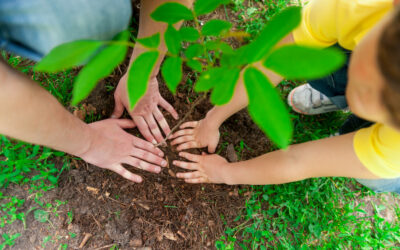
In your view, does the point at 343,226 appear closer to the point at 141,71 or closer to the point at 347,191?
the point at 347,191

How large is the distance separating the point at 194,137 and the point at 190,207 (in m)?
0.35

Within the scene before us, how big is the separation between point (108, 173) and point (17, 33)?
75cm

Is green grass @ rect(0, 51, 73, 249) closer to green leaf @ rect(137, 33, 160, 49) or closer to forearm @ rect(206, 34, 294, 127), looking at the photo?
forearm @ rect(206, 34, 294, 127)

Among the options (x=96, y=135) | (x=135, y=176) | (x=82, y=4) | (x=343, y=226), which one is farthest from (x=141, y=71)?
(x=343, y=226)

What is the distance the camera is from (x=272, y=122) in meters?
0.47

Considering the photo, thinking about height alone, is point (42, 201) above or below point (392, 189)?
below

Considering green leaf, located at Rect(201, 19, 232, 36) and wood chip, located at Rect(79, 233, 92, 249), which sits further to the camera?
wood chip, located at Rect(79, 233, 92, 249)

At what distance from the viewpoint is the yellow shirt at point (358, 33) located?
93cm

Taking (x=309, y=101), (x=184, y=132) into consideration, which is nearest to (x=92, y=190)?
(x=184, y=132)

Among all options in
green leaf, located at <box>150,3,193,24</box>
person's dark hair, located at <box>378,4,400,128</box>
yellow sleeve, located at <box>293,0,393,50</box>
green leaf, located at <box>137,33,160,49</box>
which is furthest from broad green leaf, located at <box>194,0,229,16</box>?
yellow sleeve, located at <box>293,0,393,50</box>

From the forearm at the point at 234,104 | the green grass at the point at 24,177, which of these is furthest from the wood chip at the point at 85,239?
the forearm at the point at 234,104

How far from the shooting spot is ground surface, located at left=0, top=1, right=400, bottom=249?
135cm

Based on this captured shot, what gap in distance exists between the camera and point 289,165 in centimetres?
122

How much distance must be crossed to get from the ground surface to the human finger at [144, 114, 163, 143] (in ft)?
0.27
